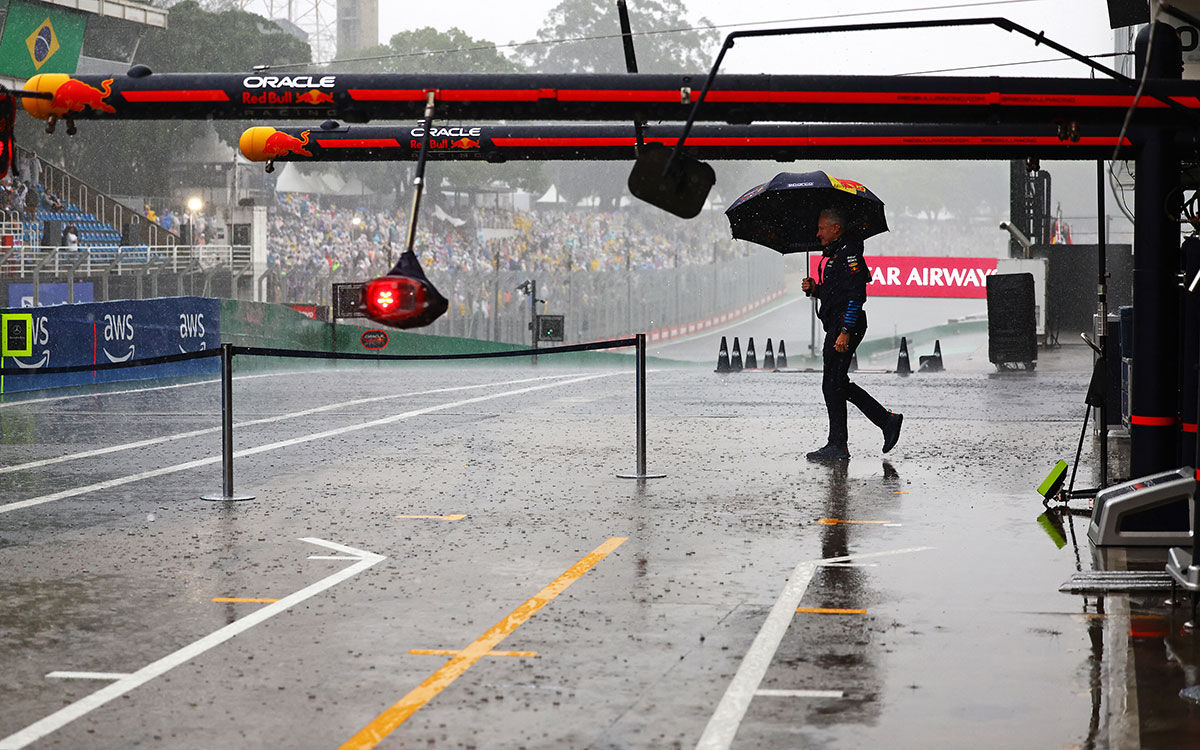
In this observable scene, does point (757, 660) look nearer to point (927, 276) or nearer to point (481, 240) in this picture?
point (481, 240)

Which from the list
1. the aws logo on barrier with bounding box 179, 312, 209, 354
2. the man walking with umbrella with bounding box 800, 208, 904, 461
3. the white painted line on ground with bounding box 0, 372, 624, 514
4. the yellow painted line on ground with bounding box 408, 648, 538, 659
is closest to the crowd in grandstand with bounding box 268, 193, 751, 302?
the aws logo on barrier with bounding box 179, 312, 209, 354

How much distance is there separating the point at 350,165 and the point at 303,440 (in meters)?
51.9

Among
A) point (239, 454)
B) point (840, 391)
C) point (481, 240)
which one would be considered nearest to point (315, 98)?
point (840, 391)

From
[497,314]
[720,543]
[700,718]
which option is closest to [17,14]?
[497,314]

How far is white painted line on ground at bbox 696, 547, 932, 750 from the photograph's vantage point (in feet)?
17.2

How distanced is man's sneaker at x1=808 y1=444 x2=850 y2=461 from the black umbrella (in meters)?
1.89

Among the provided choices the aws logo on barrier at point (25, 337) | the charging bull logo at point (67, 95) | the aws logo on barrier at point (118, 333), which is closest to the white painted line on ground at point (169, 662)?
the charging bull logo at point (67, 95)

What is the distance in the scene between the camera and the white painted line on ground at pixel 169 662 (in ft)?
17.4

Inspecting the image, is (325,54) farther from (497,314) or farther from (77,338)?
(77,338)

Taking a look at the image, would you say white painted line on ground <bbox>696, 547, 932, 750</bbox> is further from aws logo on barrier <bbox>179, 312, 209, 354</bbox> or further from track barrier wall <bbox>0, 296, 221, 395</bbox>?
aws logo on barrier <bbox>179, 312, 209, 354</bbox>

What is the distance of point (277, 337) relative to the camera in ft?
107

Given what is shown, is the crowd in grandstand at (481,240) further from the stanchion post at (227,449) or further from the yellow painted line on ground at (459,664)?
the yellow painted line on ground at (459,664)

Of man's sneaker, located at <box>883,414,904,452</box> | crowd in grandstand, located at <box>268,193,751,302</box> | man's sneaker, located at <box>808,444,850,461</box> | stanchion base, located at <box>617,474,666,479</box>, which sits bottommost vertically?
stanchion base, located at <box>617,474,666,479</box>

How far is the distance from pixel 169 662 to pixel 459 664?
1.22 metres
